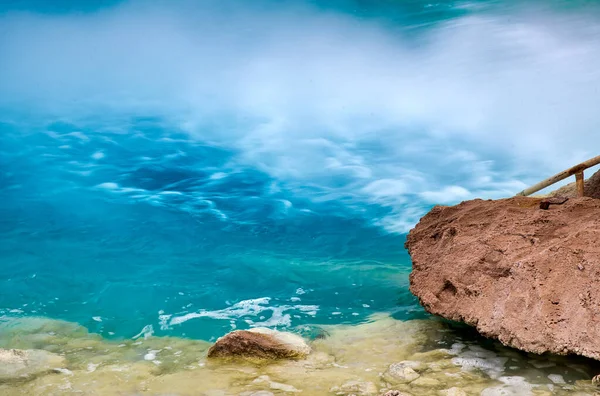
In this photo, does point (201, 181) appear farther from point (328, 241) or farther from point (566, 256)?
point (566, 256)

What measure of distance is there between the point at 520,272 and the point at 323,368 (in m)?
1.41

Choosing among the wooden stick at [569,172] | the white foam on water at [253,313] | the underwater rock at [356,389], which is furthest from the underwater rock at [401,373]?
the wooden stick at [569,172]

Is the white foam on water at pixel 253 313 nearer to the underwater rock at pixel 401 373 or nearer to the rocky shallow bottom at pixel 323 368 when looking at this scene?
the rocky shallow bottom at pixel 323 368

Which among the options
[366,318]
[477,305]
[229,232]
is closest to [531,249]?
[477,305]

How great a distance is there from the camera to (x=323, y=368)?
407cm

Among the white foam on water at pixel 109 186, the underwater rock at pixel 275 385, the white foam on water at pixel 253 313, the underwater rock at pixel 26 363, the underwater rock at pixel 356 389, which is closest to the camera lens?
the underwater rock at pixel 356 389

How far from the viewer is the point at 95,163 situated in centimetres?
1254

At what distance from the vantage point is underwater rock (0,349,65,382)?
416cm

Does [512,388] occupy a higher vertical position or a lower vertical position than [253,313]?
lower

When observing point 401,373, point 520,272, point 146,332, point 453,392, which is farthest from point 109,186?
point 453,392

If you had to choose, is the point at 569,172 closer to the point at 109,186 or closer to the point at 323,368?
the point at 323,368

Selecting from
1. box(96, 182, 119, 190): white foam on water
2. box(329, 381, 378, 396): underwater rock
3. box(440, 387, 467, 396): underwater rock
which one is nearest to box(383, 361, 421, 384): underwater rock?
box(329, 381, 378, 396): underwater rock

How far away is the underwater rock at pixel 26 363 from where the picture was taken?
13.6ft

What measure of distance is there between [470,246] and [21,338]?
369 cm
